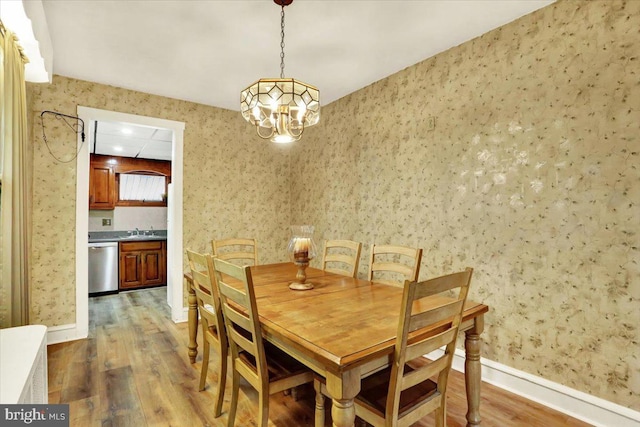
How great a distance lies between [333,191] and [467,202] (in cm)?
167

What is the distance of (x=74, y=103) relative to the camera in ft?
10.1

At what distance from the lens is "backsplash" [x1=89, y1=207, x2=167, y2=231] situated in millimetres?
5613

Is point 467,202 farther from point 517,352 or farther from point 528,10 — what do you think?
point 528,10

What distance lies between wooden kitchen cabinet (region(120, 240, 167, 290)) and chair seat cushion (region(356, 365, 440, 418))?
4953 mm

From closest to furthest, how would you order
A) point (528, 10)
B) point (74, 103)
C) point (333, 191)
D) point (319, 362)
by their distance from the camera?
point (319, 362) < point (528, 10) < point (74, 103) < point (333, 191)

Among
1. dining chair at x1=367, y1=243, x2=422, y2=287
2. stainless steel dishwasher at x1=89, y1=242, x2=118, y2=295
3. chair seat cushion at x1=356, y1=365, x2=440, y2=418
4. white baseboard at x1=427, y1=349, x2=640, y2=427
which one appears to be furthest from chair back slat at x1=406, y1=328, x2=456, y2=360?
stainless steel dishwasher at x1=89, y1=242, x2=118, y2=295

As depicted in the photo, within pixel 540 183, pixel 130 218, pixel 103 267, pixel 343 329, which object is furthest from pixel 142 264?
pixel 540 183

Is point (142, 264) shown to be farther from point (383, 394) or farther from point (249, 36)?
point (383, 394)

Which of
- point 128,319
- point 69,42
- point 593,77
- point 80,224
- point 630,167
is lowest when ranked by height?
point 128,319

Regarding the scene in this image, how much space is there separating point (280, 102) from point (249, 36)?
827 mm

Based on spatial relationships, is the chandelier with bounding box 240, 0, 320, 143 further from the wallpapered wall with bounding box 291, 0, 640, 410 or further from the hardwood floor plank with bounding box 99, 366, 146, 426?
the hardwood floor plank with bounding box 99, 366, 146, 426

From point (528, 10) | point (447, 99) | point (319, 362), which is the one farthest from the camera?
point (447, 99)

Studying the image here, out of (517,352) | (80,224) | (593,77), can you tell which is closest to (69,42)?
(80,224)

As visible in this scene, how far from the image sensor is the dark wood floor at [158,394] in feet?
6.11
